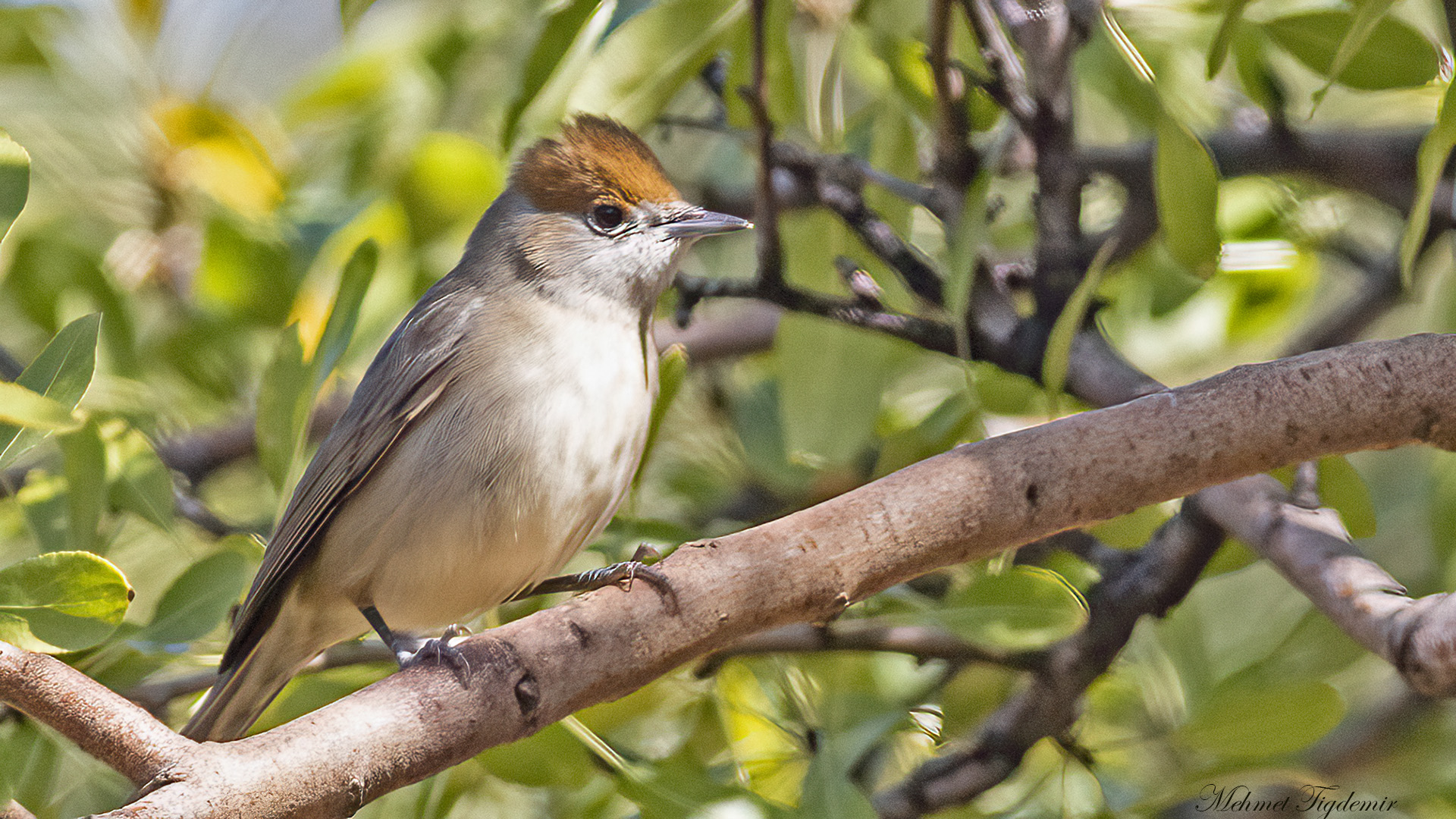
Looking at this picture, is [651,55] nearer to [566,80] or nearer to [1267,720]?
[566,80]

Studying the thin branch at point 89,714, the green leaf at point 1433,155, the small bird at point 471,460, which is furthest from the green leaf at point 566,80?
the green leaf at point 1433,155

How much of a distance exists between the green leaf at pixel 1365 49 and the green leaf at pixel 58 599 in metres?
2.29

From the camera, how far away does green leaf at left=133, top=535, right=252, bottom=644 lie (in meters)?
2.34

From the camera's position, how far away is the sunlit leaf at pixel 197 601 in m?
2.34

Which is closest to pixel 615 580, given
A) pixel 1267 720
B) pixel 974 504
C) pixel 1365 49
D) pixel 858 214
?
pixel 974 504

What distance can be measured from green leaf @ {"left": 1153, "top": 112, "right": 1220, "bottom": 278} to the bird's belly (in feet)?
3.77

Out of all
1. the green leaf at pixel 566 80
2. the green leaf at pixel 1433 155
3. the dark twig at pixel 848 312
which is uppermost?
the green leaf at pixel 566 80

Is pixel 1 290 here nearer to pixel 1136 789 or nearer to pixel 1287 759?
pixel 1136 789

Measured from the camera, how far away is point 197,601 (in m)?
2.37

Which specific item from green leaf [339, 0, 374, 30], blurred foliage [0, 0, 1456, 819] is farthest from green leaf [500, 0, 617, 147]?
green leaf [339, 0, 374, 30]

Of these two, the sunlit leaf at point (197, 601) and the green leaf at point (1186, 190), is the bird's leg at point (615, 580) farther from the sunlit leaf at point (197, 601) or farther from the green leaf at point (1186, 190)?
the green leaf at point (1186, 190)

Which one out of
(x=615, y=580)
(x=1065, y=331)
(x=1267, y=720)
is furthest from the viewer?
(x=1267, y=720)

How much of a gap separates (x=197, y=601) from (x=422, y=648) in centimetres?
62

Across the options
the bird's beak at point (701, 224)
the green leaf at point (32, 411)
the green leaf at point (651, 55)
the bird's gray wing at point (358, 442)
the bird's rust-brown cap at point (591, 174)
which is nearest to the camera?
the green leaf at point (32, 411)
